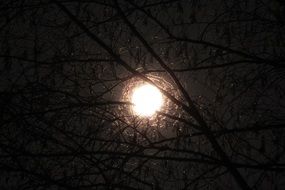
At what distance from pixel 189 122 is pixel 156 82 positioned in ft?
1.22

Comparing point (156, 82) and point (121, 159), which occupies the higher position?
point (156, 82)

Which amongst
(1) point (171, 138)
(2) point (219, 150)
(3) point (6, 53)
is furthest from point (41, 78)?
(2) point (219, 150)

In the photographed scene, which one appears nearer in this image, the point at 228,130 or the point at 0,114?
the point at 228,130

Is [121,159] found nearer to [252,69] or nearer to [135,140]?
[135,140]

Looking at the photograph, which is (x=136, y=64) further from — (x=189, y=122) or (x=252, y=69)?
(x=252, y=69)

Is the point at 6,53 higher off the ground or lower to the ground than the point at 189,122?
A: higher

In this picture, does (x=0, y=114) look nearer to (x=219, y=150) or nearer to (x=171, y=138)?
(x=171, y=138)

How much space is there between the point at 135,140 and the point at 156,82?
1.45 ft

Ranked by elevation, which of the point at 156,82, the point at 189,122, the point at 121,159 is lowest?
the point at 121,159

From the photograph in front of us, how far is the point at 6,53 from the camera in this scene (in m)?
3.79

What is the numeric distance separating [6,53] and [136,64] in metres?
0.90

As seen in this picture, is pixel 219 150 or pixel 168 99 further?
pixel 168 99

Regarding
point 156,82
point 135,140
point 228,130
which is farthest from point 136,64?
point 228,130

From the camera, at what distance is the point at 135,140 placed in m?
3.73
